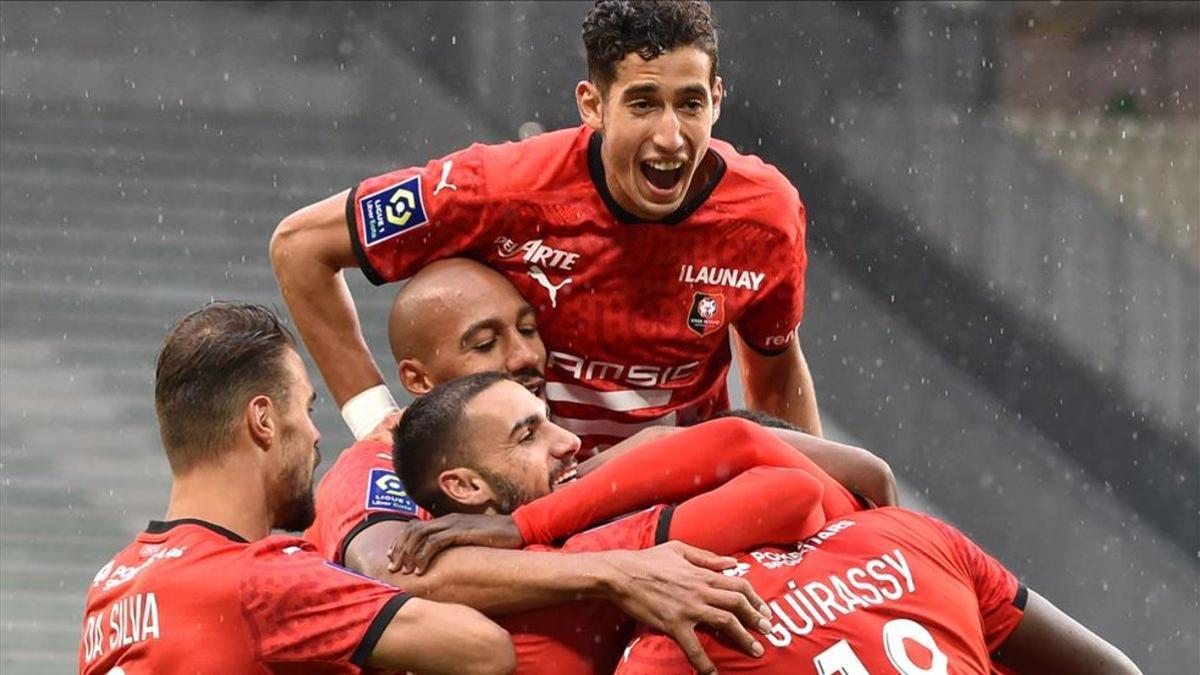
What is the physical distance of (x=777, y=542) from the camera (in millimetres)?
2871

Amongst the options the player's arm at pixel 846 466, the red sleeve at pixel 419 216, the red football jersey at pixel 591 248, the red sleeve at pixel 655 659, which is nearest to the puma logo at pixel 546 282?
the red football jersey at pixel 591 248

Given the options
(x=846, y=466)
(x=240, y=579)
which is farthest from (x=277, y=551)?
(x=846, y=466)

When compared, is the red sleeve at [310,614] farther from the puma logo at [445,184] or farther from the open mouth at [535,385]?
the puma logo at [445,184]

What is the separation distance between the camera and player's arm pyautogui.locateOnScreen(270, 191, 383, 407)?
3.61m

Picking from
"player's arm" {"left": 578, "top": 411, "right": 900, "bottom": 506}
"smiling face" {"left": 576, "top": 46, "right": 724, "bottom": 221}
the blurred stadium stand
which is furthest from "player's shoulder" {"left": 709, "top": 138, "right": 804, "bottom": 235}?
the blurred stadium stand

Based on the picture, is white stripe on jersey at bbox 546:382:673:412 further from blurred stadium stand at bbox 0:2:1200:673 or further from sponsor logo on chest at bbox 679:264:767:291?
blurred stadium stand at bbox 0:2:1200:673

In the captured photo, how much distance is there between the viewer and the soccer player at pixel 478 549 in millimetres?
2752

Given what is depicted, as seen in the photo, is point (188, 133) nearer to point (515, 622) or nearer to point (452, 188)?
point (452, 188)

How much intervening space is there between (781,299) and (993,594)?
811 millimetres

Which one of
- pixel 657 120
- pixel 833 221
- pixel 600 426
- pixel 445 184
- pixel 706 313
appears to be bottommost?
pixel 833 221

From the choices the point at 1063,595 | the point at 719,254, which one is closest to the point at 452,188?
the point at 719,254

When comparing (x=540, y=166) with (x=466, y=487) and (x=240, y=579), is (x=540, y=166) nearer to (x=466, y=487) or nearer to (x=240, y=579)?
(x=466, y=487)

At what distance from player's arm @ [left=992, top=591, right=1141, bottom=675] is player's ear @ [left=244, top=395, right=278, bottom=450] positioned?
1.20 m

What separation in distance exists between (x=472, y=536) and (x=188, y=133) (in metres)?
5.35
